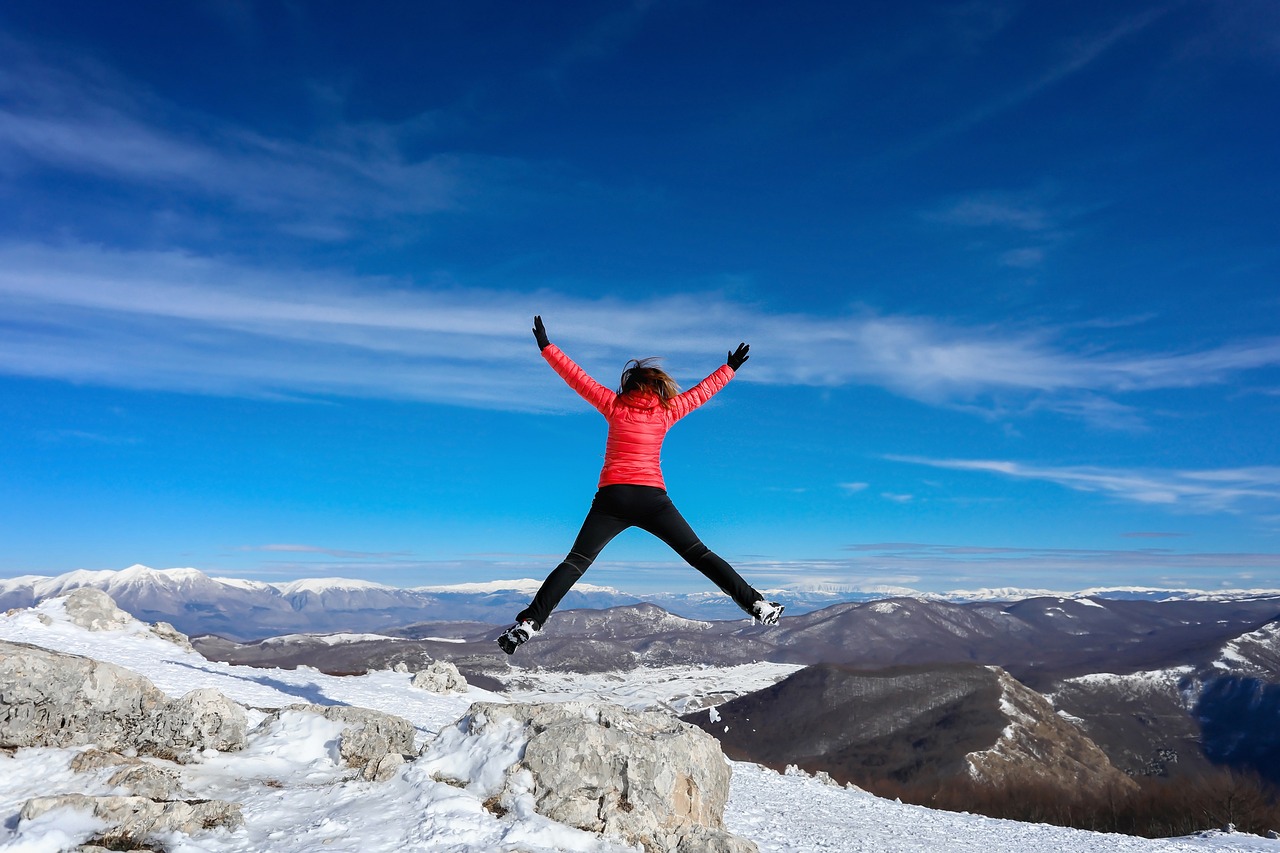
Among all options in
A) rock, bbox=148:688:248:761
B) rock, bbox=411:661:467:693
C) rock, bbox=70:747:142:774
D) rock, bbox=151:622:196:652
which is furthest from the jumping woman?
rock, bbox=151:622:196:652

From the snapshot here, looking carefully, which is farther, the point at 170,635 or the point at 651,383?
the point at 170,635

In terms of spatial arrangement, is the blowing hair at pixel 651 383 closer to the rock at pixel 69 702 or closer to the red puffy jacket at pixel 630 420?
the red puffy jacket at pixel 630 420

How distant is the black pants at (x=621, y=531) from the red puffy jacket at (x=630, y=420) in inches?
7.9

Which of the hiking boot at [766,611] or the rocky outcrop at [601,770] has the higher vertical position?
the hiking boot at [766,611]

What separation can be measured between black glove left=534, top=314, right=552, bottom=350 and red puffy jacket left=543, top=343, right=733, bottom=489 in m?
0.07

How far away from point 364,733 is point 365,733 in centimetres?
2

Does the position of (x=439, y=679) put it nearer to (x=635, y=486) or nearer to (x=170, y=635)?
(x=170, y=635)

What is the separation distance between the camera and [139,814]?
32.9ft

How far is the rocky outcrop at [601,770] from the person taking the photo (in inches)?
437

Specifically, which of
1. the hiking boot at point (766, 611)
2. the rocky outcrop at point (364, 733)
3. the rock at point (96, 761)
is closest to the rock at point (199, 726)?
the rocky outcrop at point (364, 733)

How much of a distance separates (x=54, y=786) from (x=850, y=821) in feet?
79.9

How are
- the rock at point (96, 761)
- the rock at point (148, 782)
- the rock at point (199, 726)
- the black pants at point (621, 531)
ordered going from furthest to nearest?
the rock at point (199, 726), the rock at point (96, 761), the rock at point (148, 782), the black pants at point (621, 531)

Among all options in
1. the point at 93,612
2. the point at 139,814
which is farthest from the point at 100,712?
the point at 93,612

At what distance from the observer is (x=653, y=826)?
36.9 feet
